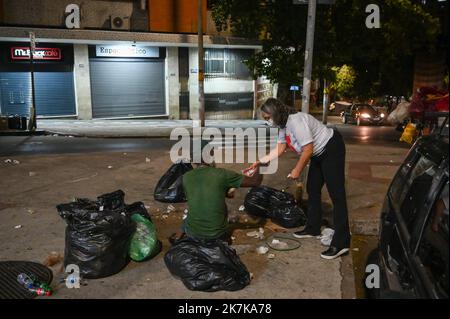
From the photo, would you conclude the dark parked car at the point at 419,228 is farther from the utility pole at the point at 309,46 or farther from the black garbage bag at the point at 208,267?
the utility pole at the point at 309,46

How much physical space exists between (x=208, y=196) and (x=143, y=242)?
89cm

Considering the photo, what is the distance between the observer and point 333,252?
15.2 ft

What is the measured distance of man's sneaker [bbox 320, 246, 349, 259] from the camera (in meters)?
4.62

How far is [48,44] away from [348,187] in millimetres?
17983

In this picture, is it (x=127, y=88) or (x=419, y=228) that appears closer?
(x=419, y=228)

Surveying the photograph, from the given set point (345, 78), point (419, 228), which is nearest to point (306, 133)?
point (419, 228)

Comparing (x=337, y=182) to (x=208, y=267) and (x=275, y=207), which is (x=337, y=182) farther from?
(x=208, y=267)

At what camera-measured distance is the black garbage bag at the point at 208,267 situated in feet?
12.7

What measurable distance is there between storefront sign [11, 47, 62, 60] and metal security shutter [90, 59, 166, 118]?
5.69ft

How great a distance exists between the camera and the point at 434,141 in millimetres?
2855

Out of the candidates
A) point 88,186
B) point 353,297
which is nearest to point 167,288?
point 353,297

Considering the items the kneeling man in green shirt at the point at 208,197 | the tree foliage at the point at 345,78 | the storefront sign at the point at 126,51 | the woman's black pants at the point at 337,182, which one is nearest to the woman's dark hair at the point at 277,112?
the woman's black pants at the point at 337,182

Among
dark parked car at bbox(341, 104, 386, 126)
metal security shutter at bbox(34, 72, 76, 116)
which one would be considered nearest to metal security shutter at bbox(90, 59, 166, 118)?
metal security shutter at bbox(34, 72, 76, 116)

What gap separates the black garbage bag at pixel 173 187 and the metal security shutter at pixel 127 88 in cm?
1713
